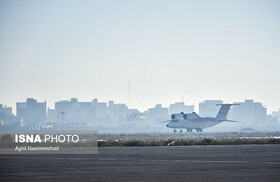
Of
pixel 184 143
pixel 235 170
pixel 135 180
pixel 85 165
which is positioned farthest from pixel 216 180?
pixel 184 143

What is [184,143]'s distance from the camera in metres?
67.5

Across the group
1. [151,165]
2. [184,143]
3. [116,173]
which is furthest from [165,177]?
[184,143]

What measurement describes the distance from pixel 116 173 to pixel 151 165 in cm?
521

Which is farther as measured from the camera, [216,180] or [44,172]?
[44,172]

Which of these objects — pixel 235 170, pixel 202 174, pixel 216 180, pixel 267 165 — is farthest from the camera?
pixel 267 165

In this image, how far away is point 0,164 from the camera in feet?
110

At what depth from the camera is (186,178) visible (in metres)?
24.7

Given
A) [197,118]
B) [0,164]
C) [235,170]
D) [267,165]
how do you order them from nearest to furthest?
1. [235,170]
2. [267,165]
3. [0,164]
4. [197,118]

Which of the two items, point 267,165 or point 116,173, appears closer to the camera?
point 116,173

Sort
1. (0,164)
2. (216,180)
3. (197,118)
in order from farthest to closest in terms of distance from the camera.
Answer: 1. (197,118)
2. (0,164)
3. (216,180)

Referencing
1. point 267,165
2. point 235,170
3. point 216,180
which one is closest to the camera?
point 216,180

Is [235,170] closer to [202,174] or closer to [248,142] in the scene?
[202,174]

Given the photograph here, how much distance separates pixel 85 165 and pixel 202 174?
331 inches

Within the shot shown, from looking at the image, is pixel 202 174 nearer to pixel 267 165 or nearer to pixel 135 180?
pixel 135 180
